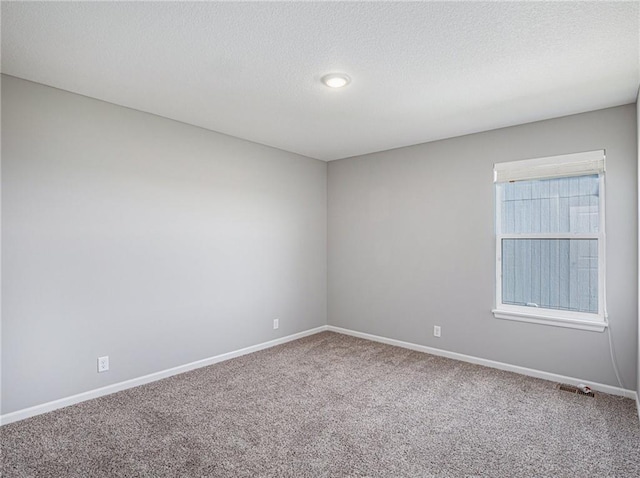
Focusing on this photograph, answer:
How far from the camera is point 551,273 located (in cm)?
350

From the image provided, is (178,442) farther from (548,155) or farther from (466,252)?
(548,155)

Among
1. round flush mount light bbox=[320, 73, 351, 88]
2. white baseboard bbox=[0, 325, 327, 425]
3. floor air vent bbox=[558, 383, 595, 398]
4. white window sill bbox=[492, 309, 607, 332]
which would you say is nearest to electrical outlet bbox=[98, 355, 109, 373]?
white baseboard bbox=[0, 325, 327, 425]

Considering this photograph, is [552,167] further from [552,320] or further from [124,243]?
[124,243]

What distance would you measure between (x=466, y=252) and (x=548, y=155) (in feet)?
3.92

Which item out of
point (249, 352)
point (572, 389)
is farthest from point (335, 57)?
point (572, 389)

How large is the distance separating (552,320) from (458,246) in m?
1.11

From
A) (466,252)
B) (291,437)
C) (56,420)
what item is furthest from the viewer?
(466,252)

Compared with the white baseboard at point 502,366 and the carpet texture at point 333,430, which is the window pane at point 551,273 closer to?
the white baseboard at point 502,366

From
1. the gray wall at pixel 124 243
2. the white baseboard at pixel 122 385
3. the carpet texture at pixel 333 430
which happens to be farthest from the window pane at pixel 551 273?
the white baseboard at pixel 122 385

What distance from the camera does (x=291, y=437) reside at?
95.2 inches

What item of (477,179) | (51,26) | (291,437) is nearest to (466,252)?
(477,179)

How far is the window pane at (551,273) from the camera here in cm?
329

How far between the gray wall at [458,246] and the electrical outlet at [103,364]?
2.91 m

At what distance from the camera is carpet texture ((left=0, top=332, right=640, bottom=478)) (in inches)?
83.0
